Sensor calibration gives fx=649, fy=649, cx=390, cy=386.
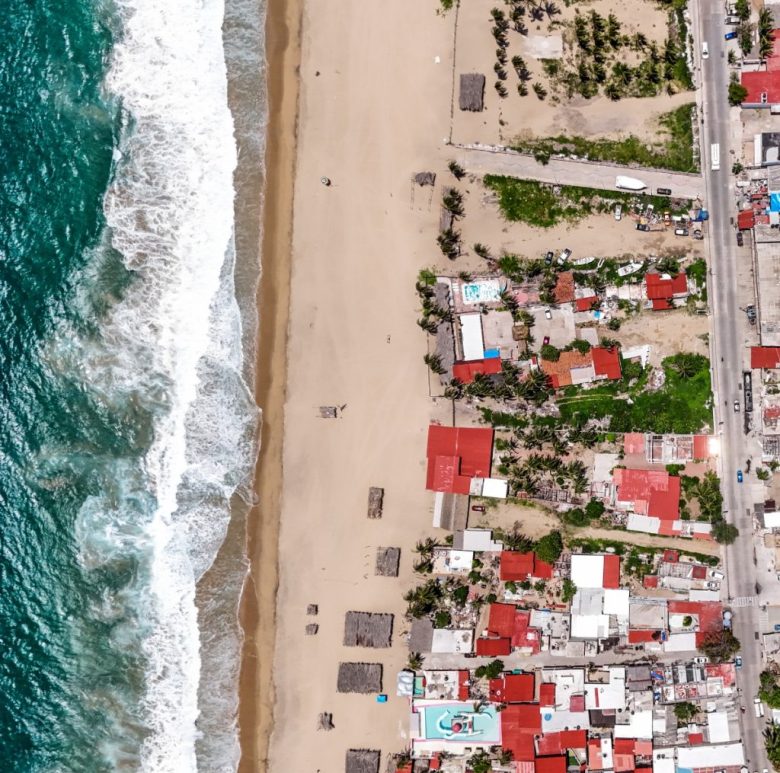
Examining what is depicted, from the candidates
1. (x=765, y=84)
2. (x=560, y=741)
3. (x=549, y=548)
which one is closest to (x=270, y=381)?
(x=549, y=548)

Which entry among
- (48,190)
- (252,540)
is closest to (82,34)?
(48,190)

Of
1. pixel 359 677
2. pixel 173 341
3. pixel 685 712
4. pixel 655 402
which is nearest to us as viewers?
pixel 173 341

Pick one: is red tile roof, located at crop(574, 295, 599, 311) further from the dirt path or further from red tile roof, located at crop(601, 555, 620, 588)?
red tile roof, located at crop(601, 555, 620, 588)

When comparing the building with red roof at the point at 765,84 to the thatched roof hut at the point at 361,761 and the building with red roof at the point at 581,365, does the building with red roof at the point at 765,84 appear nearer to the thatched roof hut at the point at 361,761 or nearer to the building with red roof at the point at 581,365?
→ the building with red roof at the point at 581,365

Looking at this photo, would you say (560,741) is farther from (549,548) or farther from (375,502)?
(375,502)

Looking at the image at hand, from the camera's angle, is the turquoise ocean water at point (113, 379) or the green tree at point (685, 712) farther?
the green tree at point (685, 712)

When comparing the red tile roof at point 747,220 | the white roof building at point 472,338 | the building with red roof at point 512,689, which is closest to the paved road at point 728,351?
the red tile roof at point 747,220

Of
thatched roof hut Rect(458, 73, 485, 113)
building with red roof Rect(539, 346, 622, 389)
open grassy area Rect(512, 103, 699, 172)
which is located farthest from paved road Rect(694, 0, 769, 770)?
thatched roof hut Rect(458, 73, 485, 113)
